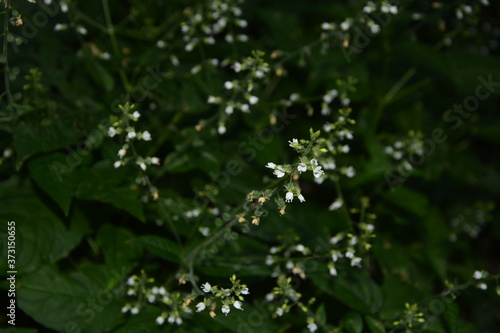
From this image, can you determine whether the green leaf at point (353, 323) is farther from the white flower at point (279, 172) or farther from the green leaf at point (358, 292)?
the white flower at point (279, 172)

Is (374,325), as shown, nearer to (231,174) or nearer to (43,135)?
(231,174)

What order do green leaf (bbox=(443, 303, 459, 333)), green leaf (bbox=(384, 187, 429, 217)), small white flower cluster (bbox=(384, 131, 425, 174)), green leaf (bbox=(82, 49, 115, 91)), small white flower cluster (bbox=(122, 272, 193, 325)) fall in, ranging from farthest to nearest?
green leaf (bbox=(384, 187, 429, 217)) → small white flower cluster (bbox=(384, 131, 425, 174)) → green leaf (bbox=(82, 49, 115, 91)) → green leaf (bbox=(443, 303, 459, 333)) → small white flower cluster (bbox=(122, 272, 193, 325))

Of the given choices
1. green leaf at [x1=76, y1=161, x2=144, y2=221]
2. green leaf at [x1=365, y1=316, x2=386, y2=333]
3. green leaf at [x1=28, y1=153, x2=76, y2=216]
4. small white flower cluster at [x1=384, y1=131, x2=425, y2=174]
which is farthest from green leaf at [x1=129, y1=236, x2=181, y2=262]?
small white flower cluster at [x1=384, y1=131, x2=425, y2=174]

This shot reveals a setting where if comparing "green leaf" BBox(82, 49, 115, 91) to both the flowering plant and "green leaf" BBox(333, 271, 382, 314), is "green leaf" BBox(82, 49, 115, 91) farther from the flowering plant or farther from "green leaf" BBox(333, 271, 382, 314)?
"green leaf" BBox(333, 271, 382, 314)

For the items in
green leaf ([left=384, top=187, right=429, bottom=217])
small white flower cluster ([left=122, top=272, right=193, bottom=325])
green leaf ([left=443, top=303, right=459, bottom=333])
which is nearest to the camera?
small white flower cluster ([left=122, top=272, right=193, bottom=325])

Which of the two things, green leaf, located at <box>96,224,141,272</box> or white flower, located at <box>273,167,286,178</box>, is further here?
green leaf, located at <box>96,224,141,272</box>

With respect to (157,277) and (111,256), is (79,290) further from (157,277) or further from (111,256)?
(157,277)

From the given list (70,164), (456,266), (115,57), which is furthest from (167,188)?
(456,266)
